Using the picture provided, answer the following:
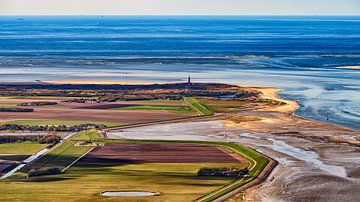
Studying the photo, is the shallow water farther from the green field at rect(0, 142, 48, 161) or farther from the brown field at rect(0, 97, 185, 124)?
the green field at rect(0, 142, 48, 161)

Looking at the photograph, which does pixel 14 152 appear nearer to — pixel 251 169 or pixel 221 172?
pixel 221 172

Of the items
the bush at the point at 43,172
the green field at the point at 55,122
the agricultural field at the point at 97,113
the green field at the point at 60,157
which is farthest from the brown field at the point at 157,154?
the agricultural field at the point at 97,113

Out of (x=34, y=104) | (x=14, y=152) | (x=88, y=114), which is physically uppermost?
(x=34, y=104)

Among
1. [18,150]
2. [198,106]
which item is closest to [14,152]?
[18,150]

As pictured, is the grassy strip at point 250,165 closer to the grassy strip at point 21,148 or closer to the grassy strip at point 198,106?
the grassy strip at point 21,148

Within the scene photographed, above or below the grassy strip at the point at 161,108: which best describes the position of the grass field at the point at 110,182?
below

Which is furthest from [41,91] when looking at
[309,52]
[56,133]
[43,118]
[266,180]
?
[309,52]
